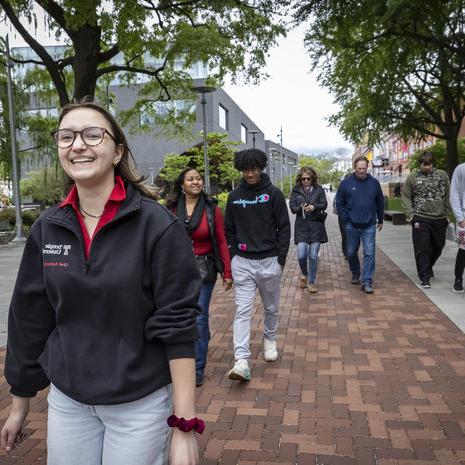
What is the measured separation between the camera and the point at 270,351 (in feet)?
15.3

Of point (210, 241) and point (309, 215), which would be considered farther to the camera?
point (309, 215)

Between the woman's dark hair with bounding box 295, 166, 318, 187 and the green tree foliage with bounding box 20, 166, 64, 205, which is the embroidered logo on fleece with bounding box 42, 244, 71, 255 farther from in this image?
the green tree foliage with bounding box 20, 166, 64, 205

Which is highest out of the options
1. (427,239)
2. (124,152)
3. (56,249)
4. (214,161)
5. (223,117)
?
(223,117)

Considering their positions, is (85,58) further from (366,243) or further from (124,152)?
(124,152)

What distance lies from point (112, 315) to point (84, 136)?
57 centimetres

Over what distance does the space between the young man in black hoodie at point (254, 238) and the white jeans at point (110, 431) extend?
2665 millimetres

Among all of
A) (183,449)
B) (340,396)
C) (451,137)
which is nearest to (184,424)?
(183,449)

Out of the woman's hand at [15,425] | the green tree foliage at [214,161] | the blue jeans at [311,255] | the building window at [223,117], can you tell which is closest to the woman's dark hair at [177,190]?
the woman's hand at [15,425]

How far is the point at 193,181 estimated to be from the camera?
13.6ft

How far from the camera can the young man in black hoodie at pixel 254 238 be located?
4344 millimetres

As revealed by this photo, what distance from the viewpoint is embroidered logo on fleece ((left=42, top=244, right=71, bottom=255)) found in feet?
5.48

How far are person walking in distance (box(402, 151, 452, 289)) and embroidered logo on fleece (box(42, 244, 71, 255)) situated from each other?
6.35 m

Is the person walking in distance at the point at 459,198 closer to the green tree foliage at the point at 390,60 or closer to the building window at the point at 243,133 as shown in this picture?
the green tree foliage at the point at 390,60

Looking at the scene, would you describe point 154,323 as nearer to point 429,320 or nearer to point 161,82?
point 429,320
